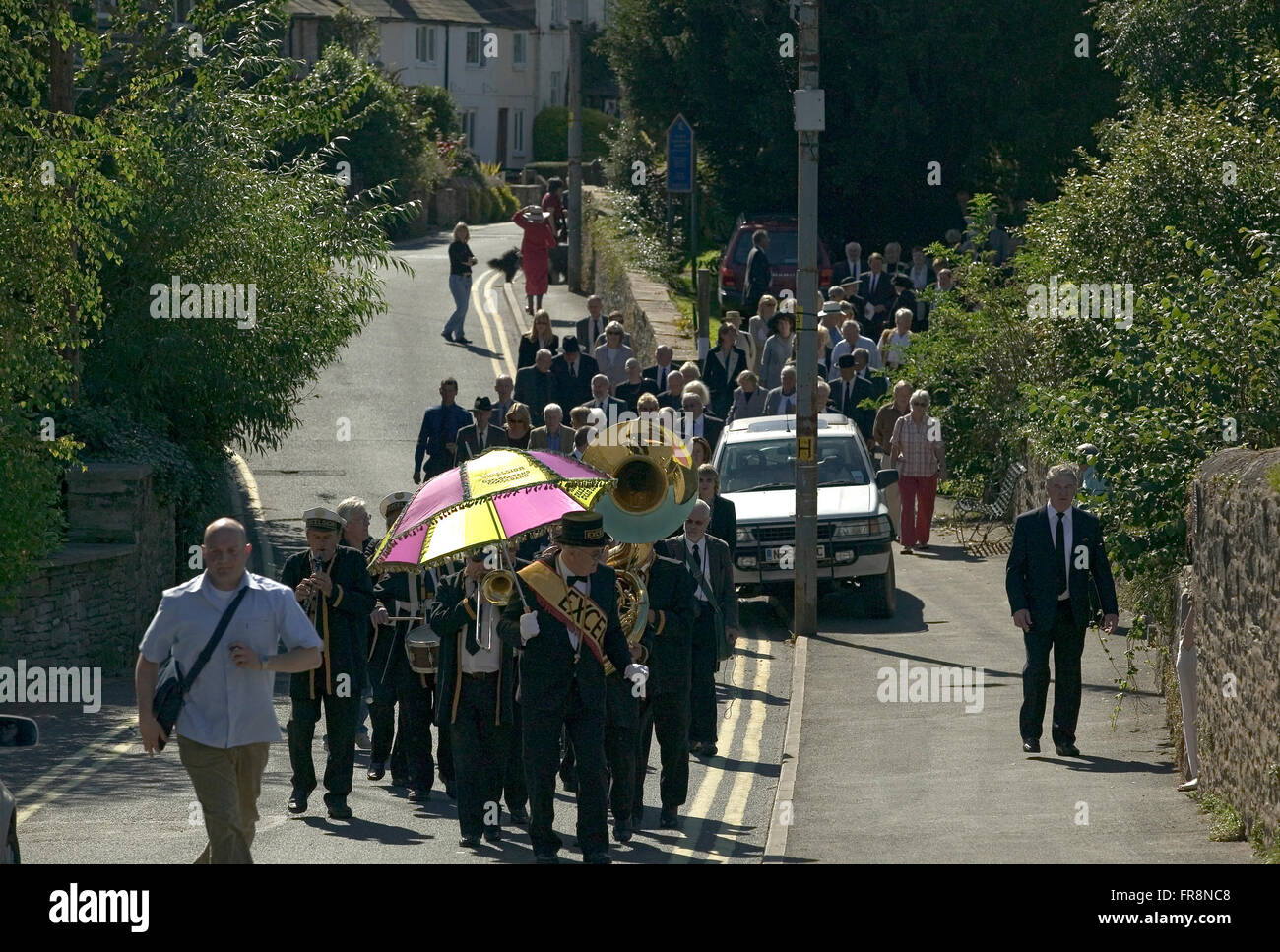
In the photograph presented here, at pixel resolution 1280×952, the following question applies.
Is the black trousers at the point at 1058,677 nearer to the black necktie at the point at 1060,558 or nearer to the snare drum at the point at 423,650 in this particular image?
the black necktie at the point at 1060,558

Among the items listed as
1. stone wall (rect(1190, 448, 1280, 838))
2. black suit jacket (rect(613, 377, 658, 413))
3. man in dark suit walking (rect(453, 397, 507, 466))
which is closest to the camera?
stone wall (rect(1190, 448, 1280, 838))

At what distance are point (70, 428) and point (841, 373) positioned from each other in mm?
9128

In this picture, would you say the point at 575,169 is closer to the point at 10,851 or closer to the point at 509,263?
the point at 509,263

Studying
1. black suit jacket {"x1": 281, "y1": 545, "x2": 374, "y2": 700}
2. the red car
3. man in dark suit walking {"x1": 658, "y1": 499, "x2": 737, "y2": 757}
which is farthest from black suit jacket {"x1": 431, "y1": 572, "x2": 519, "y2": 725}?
the red car

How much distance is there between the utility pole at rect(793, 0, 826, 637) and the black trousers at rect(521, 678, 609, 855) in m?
8.53

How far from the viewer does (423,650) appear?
40.7ft

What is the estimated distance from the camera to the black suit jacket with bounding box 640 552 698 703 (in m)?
12.1

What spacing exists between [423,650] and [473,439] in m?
8.99

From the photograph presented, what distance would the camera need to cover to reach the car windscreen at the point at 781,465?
68.4 ft

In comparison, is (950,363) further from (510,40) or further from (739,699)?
(510,40)

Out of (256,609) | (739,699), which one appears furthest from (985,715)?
(256,609)

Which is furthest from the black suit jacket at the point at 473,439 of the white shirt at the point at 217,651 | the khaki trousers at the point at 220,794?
the khaki trousers at the point at 220,794

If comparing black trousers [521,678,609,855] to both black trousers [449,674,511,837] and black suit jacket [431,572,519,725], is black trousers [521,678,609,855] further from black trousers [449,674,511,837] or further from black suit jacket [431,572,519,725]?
black trousers [449,674,511,837]

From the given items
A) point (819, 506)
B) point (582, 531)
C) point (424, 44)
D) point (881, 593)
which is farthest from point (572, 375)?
point (424, 44)
